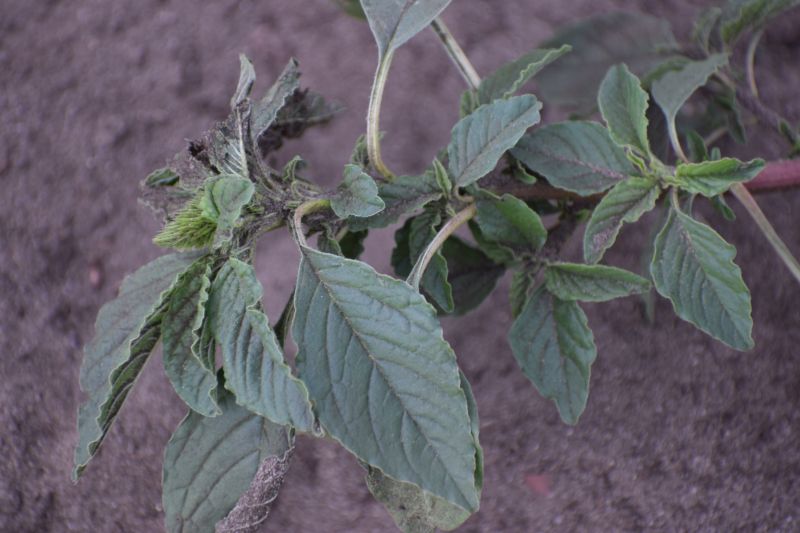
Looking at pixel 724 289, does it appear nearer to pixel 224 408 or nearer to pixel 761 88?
pixel 224 408

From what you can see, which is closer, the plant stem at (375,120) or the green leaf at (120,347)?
the green leaf at (120,347)

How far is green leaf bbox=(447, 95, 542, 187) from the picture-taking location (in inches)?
39.1

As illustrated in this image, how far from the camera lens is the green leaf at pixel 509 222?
1.06m

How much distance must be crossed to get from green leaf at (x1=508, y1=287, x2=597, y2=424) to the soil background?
0.35m

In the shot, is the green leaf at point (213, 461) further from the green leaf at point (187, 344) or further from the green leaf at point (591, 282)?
the green leaf at point (591, 282)

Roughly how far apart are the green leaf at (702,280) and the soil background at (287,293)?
0.45m

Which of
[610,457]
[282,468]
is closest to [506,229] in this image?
[282,468]

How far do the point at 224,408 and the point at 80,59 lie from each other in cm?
102

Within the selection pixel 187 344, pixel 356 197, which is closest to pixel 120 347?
pixel 187 344

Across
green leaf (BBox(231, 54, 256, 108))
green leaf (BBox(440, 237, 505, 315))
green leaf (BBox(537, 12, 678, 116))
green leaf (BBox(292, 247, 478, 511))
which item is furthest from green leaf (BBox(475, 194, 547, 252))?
green leaf (BBox(537, 12, 678, 116))

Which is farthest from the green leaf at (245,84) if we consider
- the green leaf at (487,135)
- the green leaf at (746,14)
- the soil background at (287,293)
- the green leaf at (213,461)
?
the green leaf at (746,14)

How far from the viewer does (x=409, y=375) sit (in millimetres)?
893

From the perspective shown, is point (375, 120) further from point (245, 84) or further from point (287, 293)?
point (287, 293)

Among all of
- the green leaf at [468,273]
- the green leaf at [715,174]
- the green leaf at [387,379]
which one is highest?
the green leaf at [387,379]
